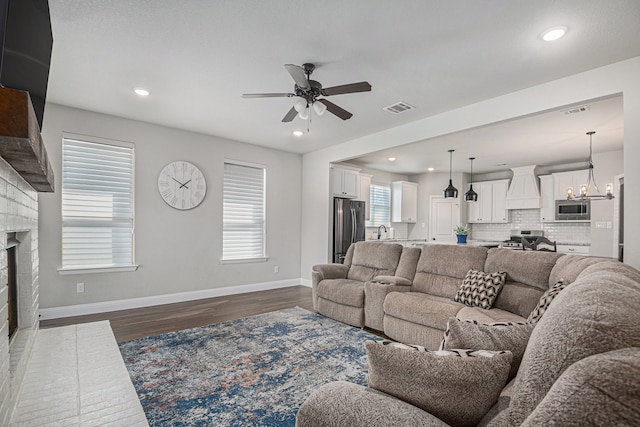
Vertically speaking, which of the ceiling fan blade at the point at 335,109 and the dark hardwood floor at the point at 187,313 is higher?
the ceiling fan blade at the point at 335,109

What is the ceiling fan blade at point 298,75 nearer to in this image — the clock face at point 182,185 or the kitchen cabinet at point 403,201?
the clock face at point 182,185

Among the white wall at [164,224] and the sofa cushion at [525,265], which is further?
the white wall at [164,224]

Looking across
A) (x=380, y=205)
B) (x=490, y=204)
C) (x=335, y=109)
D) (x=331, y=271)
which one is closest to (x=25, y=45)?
(x=335, y=109)

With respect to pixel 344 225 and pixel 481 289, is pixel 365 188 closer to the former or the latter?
pixel 344 225

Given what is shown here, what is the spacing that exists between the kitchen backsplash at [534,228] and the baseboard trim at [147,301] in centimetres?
546

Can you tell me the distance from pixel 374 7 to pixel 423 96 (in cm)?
168

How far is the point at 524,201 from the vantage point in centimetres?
725

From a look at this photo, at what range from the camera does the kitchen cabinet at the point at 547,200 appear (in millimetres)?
6977

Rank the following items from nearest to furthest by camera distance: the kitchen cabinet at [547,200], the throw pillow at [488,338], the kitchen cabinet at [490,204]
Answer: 1. the throw pillow at [488,338]
2. the kitchen cabinet at [547,200]
3. the kitchen cabinet at [490,204]

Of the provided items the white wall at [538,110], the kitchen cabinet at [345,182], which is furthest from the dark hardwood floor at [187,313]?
the kitchen cabinet at [345,182]

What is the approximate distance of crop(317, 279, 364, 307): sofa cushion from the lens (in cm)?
379

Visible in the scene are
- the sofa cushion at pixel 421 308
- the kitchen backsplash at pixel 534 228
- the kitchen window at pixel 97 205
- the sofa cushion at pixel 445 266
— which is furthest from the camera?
the kitchen backsplash at pixel 534 228

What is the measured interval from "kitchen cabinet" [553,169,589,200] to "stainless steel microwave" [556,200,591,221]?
6.5 inches

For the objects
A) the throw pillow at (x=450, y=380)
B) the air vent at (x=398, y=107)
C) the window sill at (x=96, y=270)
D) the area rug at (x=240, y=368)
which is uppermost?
the air vent at (x=398, y=107)
